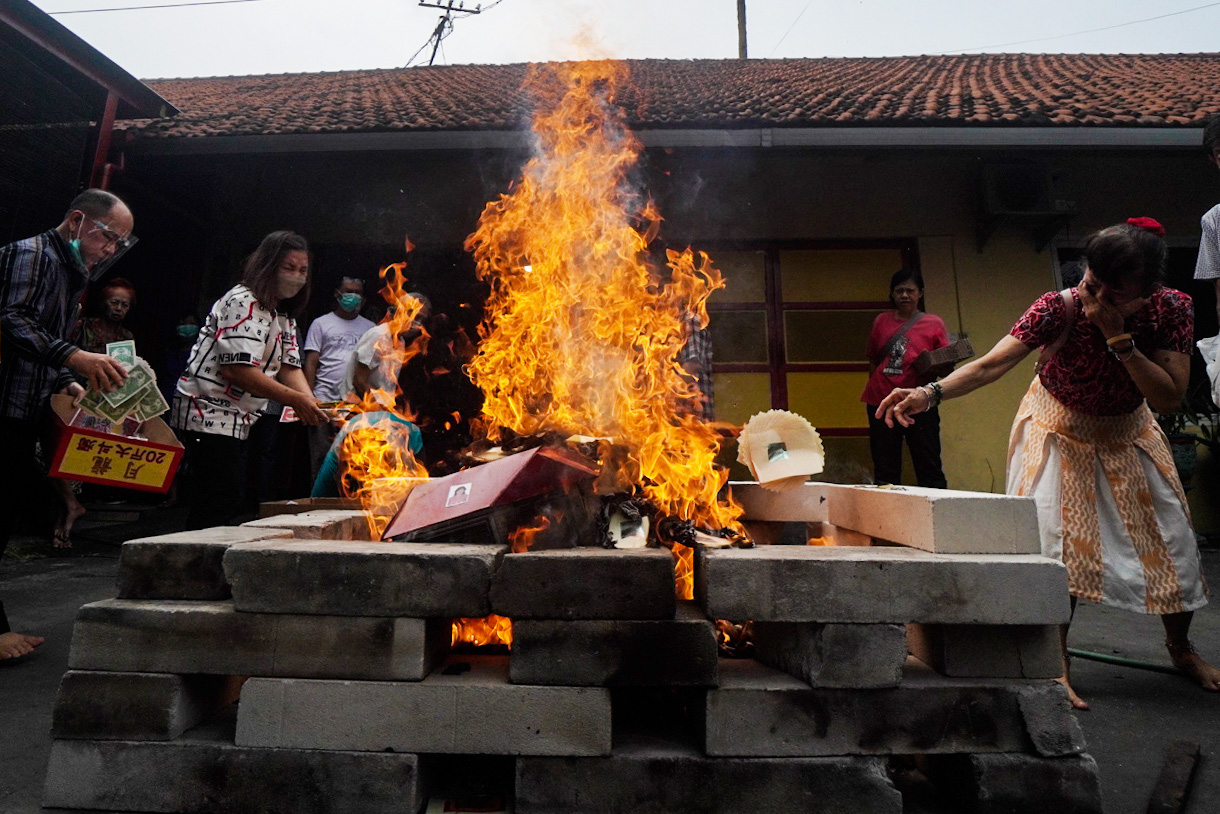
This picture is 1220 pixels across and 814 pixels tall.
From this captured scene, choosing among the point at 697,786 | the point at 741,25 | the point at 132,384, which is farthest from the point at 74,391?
the point at 741,25

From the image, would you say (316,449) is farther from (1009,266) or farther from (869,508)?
(1009,266)

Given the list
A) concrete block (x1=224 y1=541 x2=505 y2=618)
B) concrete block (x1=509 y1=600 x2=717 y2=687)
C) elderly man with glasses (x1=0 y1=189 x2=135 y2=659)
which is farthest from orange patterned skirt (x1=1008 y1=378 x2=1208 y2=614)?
elderly man with glasses (x1=0 y1=189 x2=135 y2=659)

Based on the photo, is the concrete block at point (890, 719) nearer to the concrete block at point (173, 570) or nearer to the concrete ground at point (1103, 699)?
the concrete ground at point (1103, 699)

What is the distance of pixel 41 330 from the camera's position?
3.09m

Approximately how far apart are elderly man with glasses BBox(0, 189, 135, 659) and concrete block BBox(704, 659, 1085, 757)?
283cm

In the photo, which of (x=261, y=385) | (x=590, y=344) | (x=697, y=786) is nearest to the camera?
(x=697, y=786)

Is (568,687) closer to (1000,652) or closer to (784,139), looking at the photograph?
(1000,652)

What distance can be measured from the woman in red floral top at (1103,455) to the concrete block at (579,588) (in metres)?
1.50

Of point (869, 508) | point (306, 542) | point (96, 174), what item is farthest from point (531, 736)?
point (96, 174)

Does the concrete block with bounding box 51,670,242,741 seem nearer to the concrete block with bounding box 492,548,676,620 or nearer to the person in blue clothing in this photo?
the concrete block with bounding box 492,548,676,620

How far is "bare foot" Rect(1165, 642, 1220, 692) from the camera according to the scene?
118 inches

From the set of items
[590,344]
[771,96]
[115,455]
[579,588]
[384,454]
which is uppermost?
[771,96]

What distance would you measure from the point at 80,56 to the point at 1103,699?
8.16 meters

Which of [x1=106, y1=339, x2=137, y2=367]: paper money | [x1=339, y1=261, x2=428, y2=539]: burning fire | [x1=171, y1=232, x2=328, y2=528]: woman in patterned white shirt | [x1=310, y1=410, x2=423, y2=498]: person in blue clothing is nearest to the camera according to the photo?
[x1=339, y1=261, x2=428, y2=539]: burning fire
